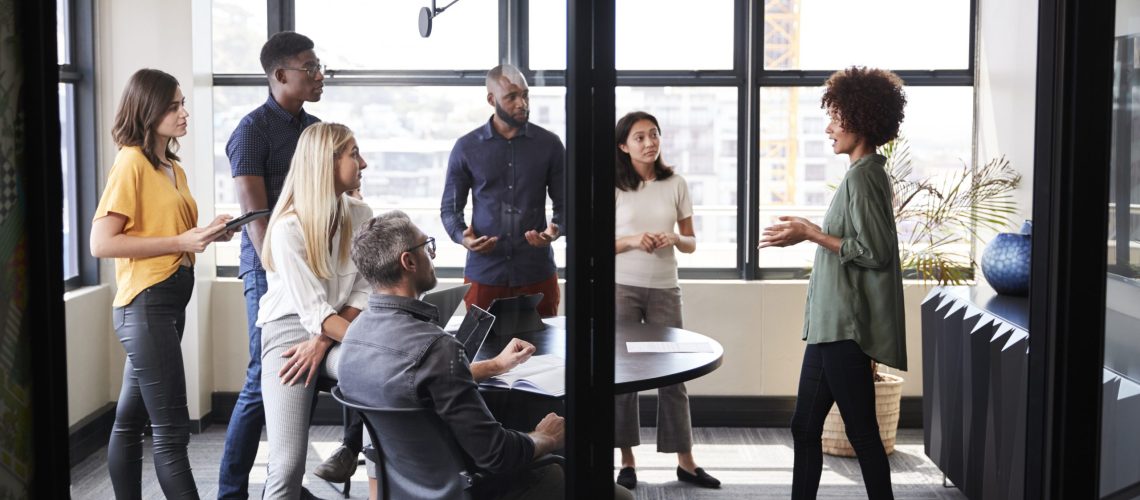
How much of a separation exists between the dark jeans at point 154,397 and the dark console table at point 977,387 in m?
2.16

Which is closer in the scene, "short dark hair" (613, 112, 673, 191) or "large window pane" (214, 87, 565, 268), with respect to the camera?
"large window pane" (214, 87, 565, 268)

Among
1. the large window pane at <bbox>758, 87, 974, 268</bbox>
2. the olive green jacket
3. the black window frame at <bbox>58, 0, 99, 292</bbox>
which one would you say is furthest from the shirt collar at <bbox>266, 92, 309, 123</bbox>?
the large window pane at <bbox>758, 87, 974, 268</bbox>

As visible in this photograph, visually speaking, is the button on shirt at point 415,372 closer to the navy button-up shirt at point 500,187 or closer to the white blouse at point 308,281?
the white blouse at point 308,281

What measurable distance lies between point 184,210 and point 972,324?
2320 millimetres

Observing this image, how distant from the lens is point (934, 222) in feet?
14.3

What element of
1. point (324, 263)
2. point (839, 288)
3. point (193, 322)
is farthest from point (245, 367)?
point (839, 288)

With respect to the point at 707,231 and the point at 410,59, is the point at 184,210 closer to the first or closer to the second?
the point at 410,59

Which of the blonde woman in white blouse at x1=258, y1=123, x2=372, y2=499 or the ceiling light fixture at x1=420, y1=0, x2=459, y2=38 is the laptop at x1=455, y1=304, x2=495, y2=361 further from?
the ceiling light fixture at x1=420, y1=0, x2=459, y2=38

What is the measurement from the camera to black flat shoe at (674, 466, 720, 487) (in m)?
3.79

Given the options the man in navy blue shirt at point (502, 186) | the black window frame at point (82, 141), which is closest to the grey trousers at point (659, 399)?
the man in navy blue shirt at point (502, 186)

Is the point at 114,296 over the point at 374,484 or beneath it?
over

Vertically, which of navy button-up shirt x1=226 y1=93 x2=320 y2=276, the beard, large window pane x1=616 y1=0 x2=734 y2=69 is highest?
large window pane x1=616 y1=0 x2=734 y2=69

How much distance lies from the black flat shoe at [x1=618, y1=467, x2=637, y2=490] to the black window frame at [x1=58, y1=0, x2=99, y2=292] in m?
1.80

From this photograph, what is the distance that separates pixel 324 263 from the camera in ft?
7.14
